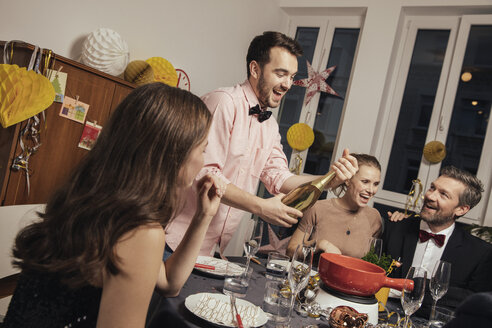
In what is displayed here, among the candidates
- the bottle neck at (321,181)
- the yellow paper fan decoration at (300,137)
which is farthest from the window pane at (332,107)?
the bottle neck at (321,181)

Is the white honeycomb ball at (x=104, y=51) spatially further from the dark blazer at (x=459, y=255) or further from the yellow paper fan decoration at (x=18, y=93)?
the dark blazer at (x=459, y=255)

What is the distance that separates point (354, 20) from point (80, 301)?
412 cm

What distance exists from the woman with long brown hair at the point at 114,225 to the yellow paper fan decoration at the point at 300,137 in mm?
3173

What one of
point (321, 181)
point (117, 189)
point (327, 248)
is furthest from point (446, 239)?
point (117, 189)

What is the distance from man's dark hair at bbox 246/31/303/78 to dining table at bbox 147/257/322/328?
3.63 feet

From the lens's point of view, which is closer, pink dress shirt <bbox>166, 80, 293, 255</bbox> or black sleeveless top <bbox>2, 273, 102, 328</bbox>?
black sleeveless top <bbox>2, 273, 102, 328</bbox>

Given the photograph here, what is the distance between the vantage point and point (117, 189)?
0.99 meters

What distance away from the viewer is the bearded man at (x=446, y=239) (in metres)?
2.38

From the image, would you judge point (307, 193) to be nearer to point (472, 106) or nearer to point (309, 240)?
point (309, 240)

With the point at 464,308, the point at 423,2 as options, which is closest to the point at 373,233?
the point at 464,308

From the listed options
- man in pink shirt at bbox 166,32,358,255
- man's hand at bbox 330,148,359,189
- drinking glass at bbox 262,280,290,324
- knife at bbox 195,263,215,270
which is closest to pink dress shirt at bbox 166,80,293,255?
man in pink shirt at bbox 166,32,358,255

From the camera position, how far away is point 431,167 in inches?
152

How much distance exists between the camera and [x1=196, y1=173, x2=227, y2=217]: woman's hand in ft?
4.22

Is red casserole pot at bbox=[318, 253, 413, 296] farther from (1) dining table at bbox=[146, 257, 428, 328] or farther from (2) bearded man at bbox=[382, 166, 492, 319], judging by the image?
(2) bearded man at bbox=[382, 166, 492, 319]
